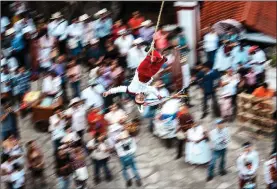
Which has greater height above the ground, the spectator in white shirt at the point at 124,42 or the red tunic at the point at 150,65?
the red tunic at the point at 150,65

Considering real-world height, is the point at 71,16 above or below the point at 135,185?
above

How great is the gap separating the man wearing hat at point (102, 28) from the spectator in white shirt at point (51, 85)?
2034 mm

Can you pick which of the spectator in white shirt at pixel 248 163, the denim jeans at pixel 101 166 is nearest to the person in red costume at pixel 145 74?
the spectator in white shirt at pixel 248 163

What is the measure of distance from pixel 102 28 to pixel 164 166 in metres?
4.21

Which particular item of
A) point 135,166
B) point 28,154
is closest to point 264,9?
A: point 135,166

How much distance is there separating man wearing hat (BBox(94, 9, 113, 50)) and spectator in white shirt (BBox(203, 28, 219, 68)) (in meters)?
2.44

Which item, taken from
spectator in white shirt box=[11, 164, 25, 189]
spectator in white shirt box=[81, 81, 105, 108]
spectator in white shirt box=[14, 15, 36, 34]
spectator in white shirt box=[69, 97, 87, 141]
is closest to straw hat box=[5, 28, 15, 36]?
spectator in white shirt box=[14, 15, 36, 34]

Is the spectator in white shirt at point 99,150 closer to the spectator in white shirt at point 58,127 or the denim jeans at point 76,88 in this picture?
the spectator in white shirt at point 58,127

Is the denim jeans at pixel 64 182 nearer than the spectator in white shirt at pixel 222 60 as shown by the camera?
Yes

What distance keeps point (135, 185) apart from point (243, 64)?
3.55 meters

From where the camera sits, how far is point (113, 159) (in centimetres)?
1253

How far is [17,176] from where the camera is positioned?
441 inches

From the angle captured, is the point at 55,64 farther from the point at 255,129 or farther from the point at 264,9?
the point at 264,9

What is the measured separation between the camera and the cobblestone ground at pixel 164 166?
11.9 metres
